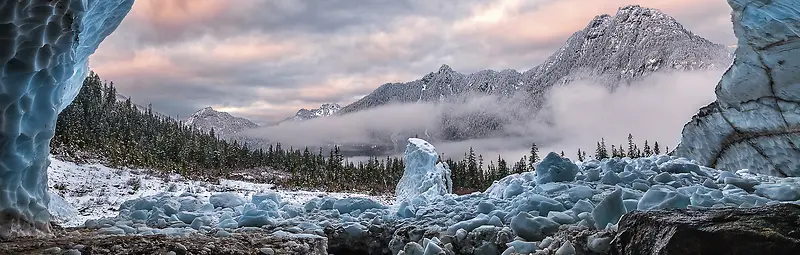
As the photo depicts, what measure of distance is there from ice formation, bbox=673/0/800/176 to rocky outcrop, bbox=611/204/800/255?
6630mm

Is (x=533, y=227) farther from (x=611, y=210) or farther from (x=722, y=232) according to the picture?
(x=722, y=232)

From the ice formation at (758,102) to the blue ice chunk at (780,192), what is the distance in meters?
3.23

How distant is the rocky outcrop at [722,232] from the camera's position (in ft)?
7.70

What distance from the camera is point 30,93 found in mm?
5426

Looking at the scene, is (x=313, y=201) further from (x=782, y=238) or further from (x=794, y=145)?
(x=794, y=145)

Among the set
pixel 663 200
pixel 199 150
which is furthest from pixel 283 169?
pixel 663 200

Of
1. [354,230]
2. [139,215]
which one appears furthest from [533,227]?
[139,215]

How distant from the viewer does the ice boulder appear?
56.7ft

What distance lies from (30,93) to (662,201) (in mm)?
6647

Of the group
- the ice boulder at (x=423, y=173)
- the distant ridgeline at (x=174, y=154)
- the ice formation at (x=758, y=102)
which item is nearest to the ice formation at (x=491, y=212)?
the ice formation at (x=758, y=102)

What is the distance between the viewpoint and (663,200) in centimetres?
512

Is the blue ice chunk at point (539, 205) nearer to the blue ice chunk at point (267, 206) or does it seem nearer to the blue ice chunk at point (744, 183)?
the blue ice chunk at point (744, 183)

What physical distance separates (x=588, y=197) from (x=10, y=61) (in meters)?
6.60

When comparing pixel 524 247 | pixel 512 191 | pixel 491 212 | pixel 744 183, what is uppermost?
pixel 744 183
